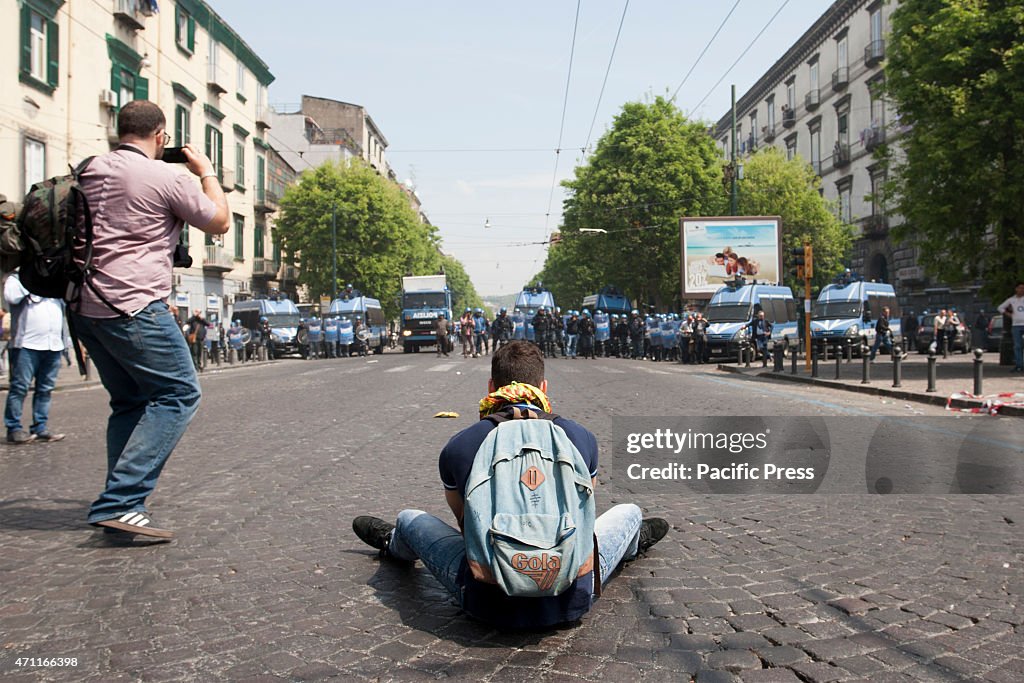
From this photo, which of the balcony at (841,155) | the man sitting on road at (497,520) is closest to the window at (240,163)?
the balcony at (841,155)

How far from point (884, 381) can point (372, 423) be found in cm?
999

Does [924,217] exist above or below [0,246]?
above

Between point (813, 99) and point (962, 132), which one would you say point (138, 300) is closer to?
point (962, 132)

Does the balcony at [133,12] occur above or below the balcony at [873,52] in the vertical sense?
below

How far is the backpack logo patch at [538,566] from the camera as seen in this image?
2861 mm

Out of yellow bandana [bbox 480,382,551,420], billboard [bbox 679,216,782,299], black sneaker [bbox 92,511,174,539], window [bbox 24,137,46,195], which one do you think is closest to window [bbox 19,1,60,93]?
window [bbox 24,137,46,195]

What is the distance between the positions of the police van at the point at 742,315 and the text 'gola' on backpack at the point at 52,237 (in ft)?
73.8

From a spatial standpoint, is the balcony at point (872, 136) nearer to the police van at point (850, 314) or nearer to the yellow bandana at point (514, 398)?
the police van at point (850, 314)

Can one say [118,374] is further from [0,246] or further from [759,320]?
[759,320]

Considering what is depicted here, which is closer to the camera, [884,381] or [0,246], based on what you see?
[0,246]

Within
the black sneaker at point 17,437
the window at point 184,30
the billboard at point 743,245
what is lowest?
the black sneaker at point 17,437

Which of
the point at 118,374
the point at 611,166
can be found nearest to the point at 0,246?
the point at 118,374

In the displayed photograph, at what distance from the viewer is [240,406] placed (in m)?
12.2

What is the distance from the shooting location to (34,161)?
Result: 23859mm
